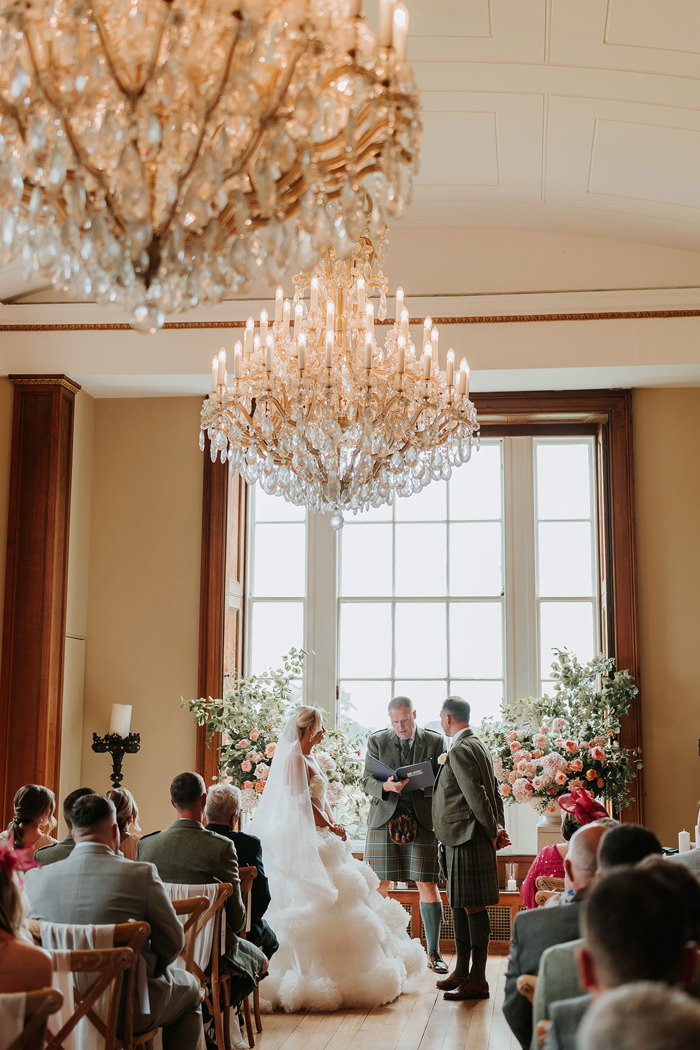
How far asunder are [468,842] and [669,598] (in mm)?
2641

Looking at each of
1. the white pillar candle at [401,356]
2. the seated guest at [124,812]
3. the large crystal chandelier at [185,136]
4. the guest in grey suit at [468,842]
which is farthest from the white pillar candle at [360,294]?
the seated guest at [124,812]

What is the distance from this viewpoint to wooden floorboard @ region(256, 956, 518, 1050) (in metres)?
5.52

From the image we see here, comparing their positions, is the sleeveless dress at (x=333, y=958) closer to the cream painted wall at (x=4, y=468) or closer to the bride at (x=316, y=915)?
the bride at (x=316, y=915)

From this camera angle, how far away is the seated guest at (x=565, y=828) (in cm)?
527

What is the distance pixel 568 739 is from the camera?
780cm

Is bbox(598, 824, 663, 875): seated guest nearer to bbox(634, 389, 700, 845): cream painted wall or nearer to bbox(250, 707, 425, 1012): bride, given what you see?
bbox(250, 707, 425, 1012): bride

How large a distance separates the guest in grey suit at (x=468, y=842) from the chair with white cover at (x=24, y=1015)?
4.02m

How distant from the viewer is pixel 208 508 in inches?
340

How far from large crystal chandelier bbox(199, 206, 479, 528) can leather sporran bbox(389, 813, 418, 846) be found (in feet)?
9.04

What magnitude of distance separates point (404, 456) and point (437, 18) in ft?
6.91

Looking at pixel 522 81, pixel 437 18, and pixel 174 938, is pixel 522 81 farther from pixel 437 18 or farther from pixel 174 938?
pixel 174 938

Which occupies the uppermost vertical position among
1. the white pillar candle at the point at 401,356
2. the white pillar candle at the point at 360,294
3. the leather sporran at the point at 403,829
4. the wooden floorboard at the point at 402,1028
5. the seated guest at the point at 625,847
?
the white pillar candle at the point at 360,294

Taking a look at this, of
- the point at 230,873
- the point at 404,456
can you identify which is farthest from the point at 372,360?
the point at 230,873

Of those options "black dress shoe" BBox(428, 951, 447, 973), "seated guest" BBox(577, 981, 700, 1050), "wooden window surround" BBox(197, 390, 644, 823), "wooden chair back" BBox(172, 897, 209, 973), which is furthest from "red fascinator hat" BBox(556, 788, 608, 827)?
"seated guest" BBox(577, 981, 700, 1050)
